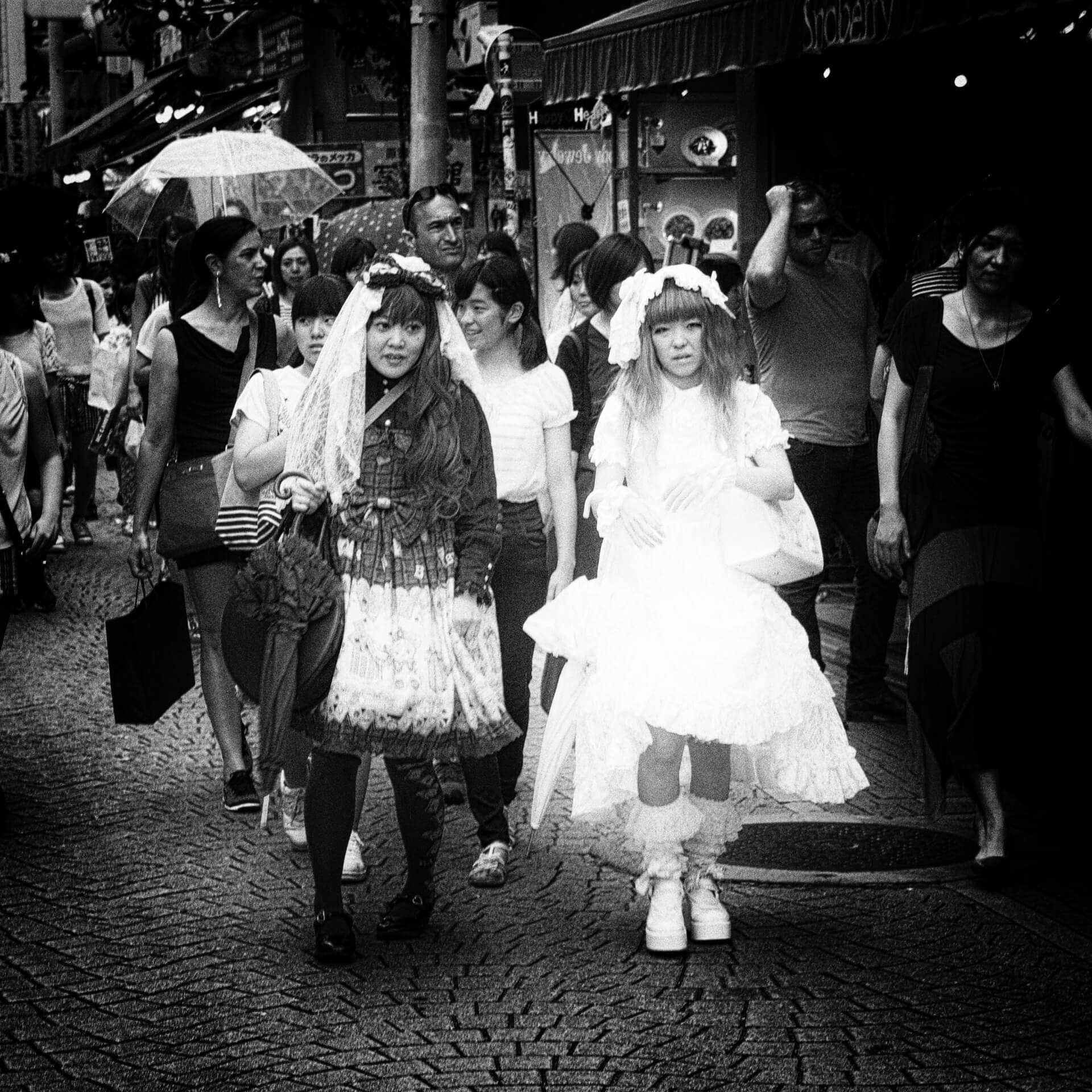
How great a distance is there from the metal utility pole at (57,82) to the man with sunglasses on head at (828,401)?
35.2 metres

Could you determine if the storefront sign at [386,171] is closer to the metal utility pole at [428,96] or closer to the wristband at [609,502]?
the metal utility pole at [428,96]

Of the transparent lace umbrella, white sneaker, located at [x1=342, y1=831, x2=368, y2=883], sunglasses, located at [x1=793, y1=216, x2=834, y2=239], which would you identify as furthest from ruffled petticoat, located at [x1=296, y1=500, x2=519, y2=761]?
the transparent lace umbrella

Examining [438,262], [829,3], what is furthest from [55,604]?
[829,3]

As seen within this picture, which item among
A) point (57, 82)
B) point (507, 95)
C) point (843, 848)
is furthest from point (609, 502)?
point (57, 82)

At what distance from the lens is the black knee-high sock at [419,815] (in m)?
5.48

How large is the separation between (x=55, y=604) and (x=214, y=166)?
110 inches

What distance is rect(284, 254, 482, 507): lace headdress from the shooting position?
5445 millimetres

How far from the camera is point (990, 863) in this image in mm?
6062

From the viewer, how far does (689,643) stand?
17.8ft

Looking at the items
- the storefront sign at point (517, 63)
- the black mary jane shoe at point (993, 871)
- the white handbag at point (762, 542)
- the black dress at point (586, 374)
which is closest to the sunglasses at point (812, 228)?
the black dress at point (586, 374)

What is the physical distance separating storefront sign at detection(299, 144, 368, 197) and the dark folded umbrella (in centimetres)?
1391

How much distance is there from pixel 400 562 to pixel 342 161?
14.1m

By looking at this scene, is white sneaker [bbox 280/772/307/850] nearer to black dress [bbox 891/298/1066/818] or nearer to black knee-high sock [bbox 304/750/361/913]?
black knee-high sock [bbox 304/750/361/913]

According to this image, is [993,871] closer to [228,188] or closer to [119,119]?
[228,188]
